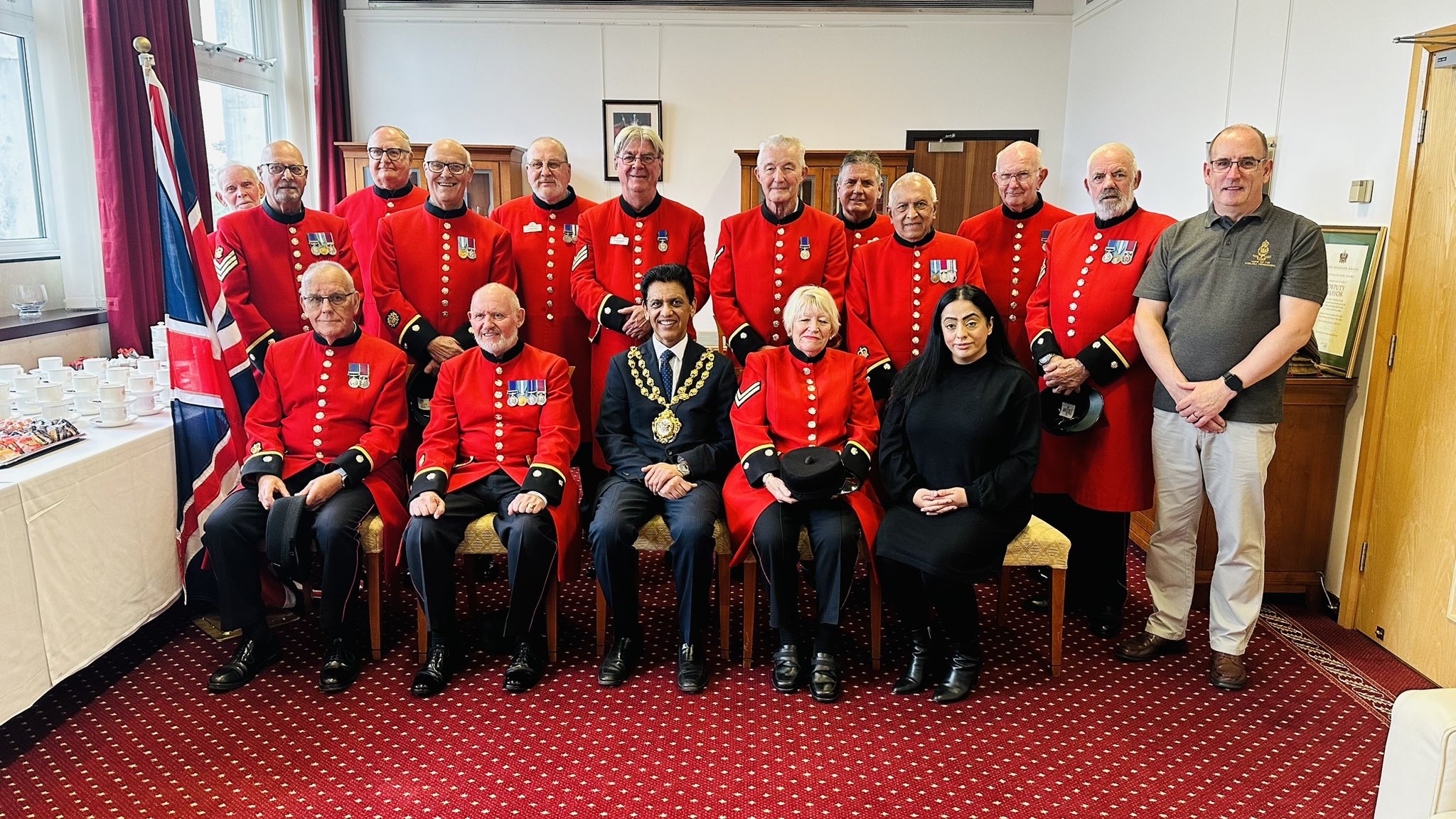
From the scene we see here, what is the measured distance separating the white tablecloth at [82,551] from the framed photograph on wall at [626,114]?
17.3ft

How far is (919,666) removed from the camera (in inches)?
114

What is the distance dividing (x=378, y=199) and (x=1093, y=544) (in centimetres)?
308

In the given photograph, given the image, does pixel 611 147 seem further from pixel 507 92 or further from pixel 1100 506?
pixel 1100 506

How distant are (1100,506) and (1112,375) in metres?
0.45

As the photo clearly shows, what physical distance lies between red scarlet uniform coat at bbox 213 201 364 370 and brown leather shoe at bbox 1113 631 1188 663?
3.03m

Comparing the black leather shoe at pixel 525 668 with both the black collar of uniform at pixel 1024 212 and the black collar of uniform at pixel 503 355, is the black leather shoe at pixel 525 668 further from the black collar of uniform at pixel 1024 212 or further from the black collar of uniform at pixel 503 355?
the black collar of uniform at pixel 1024 212

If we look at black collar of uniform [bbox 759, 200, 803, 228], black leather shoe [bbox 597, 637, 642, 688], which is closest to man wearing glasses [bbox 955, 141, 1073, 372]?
black collar of uniform [bbox 759, 200, 803, 228]

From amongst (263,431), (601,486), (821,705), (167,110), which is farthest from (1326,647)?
(167,110)

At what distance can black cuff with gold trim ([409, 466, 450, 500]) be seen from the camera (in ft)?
9.81

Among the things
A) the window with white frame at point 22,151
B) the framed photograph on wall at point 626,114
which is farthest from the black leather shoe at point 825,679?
the framed photograph on wall at point 626,114

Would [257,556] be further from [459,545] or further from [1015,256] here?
[1015,256]

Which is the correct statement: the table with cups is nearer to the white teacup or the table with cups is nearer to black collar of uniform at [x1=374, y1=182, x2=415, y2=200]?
the white teacup

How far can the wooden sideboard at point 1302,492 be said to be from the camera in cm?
344

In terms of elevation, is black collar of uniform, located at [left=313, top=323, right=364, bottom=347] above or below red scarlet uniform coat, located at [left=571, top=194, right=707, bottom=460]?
below
